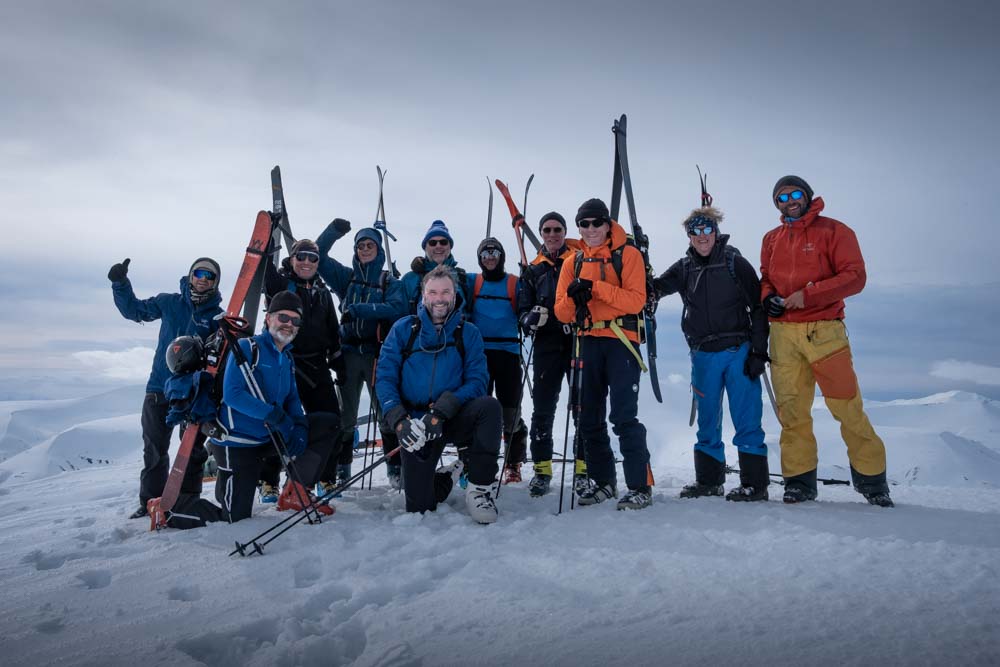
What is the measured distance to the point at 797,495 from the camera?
387cm

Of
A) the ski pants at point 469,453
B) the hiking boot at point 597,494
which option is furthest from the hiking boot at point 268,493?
the hiking boot at point 597,494

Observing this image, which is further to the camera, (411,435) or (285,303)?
(285,303)

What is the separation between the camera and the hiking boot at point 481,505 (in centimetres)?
345

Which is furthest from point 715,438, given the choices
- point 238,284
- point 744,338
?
point 238,284

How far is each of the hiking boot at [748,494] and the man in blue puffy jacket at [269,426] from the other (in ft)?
9.98

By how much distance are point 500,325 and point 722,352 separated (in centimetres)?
189

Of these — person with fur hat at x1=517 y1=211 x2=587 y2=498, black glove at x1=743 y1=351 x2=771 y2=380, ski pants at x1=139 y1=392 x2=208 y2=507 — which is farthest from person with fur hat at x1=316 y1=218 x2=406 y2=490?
black glove at x1=743 y1=351 x2=771 y2=380

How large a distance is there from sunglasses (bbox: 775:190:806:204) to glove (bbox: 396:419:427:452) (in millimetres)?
3269

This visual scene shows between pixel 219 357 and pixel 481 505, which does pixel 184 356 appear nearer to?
pixel 219 357

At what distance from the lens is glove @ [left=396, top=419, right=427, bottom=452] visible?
137 inches

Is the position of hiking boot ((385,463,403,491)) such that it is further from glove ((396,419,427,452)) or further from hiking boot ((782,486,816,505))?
hiking boot ((782,486,816,505))

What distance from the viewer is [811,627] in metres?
1.79

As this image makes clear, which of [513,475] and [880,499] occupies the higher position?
[880,499]

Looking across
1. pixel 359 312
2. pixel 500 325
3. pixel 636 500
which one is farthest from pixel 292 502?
pixel 636 500
